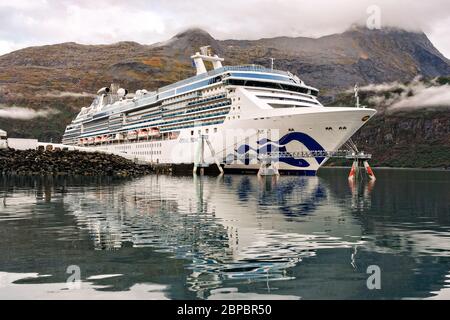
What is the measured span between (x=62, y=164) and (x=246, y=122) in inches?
1435

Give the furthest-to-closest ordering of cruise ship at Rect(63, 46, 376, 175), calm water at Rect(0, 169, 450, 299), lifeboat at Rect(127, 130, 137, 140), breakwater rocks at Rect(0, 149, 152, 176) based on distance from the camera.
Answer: lifeboat at Rect(127, 130, 137, 140), breakwater rocks at Rect(0, 149, 152, 176), cruise ship at Rect(63, 46, 376, 175), calm water at Rect(0, 169, 450, 299)

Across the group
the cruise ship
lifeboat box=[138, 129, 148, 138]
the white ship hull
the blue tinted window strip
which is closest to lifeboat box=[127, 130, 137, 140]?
lifeboat box=[138, 129, 148, 138]

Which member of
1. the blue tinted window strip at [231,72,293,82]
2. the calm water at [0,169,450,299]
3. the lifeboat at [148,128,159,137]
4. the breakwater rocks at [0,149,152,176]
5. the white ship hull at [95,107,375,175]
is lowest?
the calm water at [0,169,450,299]

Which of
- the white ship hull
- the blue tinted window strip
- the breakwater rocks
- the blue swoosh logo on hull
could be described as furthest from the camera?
the breakwater rocks

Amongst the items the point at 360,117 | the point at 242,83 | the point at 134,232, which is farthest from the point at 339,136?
the point at 134,232

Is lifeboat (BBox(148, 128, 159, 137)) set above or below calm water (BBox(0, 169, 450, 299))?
above

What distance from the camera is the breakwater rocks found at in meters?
86.5

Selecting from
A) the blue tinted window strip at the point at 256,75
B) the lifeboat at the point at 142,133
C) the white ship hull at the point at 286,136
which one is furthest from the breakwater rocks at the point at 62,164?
the blue tinted window strip at the point at 256,75

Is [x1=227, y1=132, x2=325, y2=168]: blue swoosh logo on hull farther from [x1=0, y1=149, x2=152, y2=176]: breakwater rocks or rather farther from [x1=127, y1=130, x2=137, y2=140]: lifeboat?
[x1=127, y1=130, x2=137, y2=140]: lifeboat

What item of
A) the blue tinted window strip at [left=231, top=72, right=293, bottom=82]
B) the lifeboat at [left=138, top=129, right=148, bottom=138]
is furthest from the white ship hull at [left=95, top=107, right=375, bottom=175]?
the lifeboat at [left=138, top=129, right=148, bottom=138]

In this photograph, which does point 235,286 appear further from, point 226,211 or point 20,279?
point 226,211

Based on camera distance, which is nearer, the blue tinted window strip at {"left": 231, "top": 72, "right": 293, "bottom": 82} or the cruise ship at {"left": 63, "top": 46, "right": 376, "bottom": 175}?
the cruise ship at {"left": 63, "top": 46, "right": 376, "bottom": 175}

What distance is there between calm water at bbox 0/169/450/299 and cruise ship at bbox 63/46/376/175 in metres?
40.8

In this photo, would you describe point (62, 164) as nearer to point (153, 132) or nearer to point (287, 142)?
point (153, 132)
